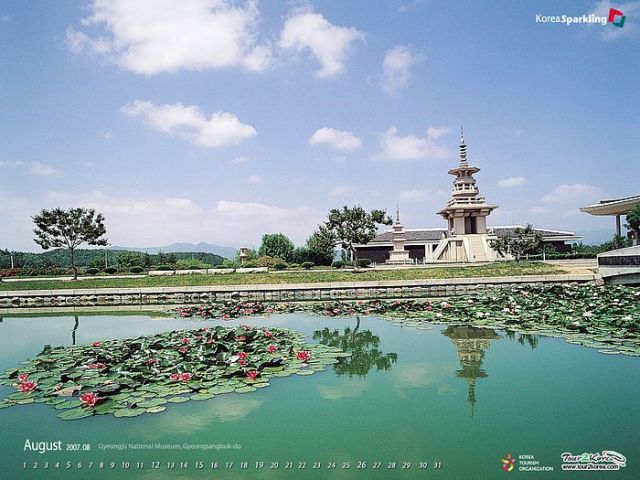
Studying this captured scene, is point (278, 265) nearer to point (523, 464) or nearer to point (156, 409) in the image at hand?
point (156, 409)

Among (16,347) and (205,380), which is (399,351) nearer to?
(205,380)

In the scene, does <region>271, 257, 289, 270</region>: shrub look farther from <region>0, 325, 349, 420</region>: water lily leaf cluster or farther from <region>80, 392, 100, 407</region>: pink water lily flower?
<region>80, 392, 100, 407</region>: pink water lily flower

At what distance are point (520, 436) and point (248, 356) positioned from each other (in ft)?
14.4

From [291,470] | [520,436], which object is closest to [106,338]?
[291,470]

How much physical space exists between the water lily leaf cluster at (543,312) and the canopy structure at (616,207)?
21.9m

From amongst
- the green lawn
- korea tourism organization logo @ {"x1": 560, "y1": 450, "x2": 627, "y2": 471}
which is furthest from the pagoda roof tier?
korea tourism organization logo @ {"x1": 560, "y1": 450, "x2": 627, "y2": 471}

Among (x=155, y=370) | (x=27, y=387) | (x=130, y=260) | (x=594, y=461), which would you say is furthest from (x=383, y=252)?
(x=594, y=461)

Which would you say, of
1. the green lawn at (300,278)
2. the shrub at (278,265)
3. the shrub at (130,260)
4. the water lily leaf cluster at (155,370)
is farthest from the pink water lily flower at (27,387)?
the shrub at (130,260)

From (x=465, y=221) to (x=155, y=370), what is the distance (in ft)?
109

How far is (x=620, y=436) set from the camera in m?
4.73

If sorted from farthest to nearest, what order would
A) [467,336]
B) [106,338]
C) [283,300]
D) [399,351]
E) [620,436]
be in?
[283,300] < [106,338] < [467,336] < [399,351] < [620,436]

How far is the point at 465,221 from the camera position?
1447 inches

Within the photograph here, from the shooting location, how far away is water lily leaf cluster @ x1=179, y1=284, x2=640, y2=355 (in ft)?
29.3

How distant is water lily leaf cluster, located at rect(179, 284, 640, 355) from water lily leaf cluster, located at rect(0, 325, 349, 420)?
442 cm
